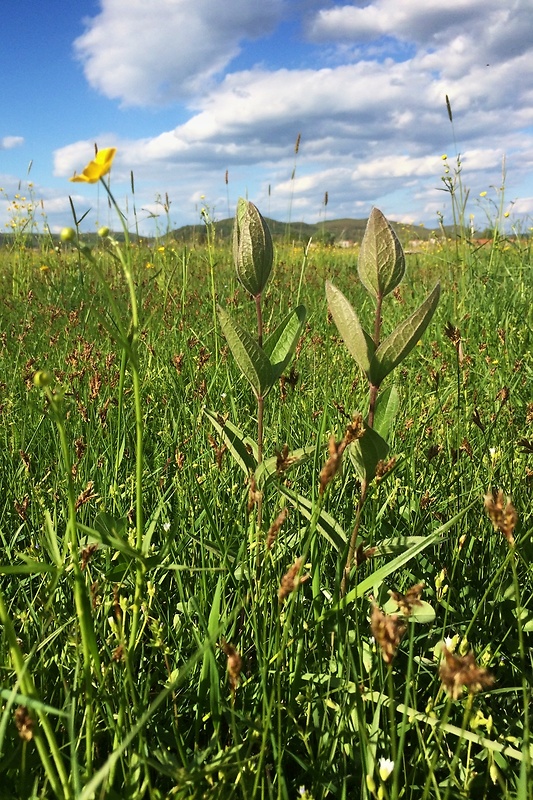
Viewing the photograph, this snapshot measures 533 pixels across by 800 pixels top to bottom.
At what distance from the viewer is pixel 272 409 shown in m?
2.09

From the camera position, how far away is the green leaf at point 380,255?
3.23 ft

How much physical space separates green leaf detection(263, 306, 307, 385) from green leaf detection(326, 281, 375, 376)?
115 mm

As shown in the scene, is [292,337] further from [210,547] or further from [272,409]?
[272,409]

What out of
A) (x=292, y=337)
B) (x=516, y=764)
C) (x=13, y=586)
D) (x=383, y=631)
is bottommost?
(x=516, y=764)

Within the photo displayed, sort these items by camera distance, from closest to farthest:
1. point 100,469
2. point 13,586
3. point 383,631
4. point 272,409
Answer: point 383,631 → point 13,586 → point 100,469 → point 272,409

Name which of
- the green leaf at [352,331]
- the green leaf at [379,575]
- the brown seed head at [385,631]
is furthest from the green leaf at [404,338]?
the brown seed head at [385,631]

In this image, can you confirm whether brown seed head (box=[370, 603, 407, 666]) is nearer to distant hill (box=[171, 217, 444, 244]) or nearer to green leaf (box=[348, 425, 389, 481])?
green leaf (box=[348, 425, 389, 481])

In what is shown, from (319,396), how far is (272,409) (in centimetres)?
26

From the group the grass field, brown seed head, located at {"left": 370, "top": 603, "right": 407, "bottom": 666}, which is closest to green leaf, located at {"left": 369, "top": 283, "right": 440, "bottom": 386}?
the grass field

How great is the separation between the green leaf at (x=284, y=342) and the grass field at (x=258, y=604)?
0.58 feet

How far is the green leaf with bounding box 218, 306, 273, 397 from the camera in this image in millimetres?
1036

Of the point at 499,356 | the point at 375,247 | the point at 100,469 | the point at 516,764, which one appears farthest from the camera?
the point at 499,356

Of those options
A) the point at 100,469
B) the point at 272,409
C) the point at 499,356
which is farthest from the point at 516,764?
the point at 499,356

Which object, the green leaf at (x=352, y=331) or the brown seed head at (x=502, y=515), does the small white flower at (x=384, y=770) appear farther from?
the green leaf at (x=352, y=331)
